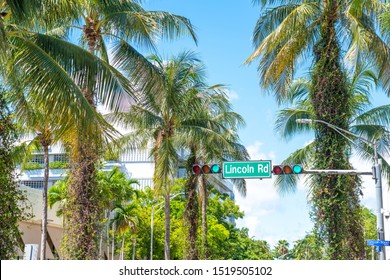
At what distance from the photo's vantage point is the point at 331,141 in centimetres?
2105

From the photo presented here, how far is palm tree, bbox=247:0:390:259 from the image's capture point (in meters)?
20.3

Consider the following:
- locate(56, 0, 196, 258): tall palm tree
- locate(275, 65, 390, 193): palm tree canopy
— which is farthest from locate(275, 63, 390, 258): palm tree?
locate(56, 0, 196, 258): tall palm tree

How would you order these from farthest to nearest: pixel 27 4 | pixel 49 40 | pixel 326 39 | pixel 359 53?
pixel 326 39
pixel 359 53
pixel 49 40
pixel 27 4

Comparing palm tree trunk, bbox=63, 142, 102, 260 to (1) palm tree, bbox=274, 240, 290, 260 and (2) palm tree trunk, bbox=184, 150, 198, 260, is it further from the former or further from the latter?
(1) palm tree, bbox=274, 240, 290, 260

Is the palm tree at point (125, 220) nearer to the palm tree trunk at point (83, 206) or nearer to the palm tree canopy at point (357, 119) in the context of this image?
the palm tree canopy at point (357, 119)

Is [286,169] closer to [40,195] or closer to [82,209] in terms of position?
[82,209]

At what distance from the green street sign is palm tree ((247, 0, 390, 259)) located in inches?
73.0

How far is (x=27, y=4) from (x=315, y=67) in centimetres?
1087

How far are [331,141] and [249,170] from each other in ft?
9.67

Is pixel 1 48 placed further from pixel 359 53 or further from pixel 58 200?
pixel 58 200

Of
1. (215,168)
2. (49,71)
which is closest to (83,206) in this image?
(215,168)

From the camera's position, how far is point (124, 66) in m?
21.3

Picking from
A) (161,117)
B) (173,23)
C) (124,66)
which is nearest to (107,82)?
(124,66)

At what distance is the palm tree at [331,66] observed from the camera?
66.5 feet
